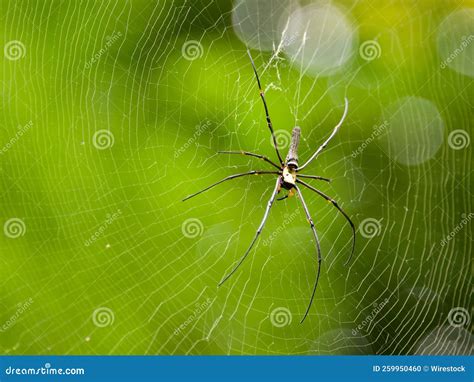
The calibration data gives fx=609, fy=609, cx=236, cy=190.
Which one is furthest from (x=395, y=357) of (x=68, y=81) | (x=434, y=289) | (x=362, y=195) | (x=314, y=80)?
(x=68, y=81)

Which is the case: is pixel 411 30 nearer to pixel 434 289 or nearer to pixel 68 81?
pixel 434 289

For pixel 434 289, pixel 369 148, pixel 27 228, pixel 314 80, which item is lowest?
pixel 434 289

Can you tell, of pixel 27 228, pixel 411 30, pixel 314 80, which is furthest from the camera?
pixel 411 30
